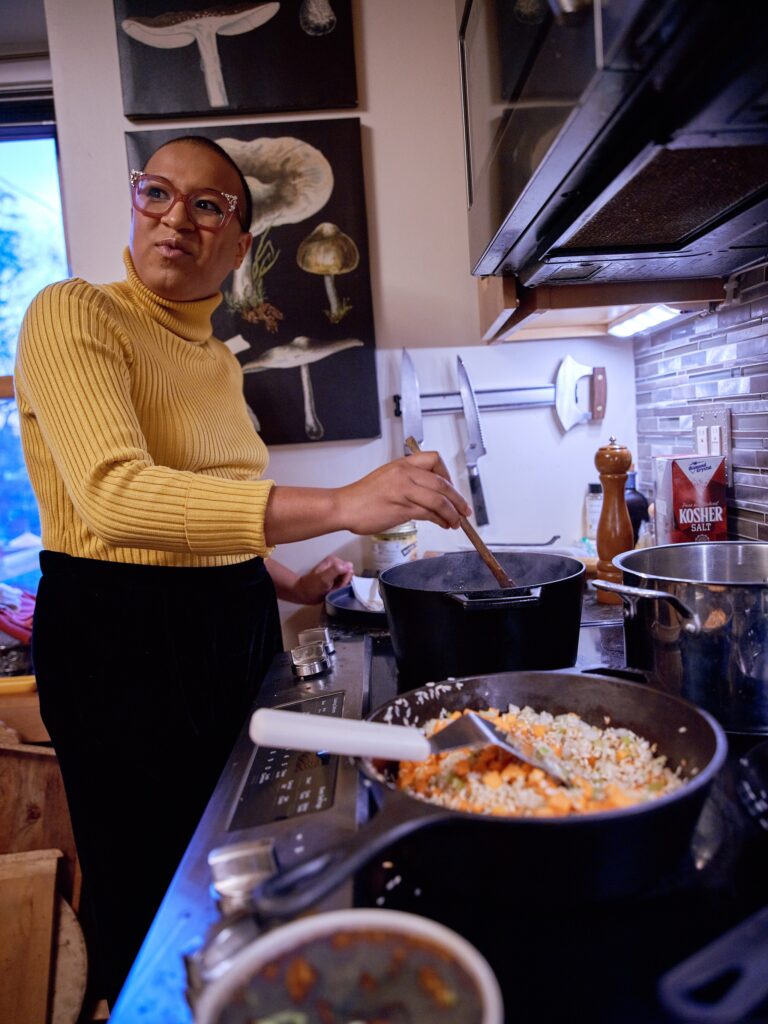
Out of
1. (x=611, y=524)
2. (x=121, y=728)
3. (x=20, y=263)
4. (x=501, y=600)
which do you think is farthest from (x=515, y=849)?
(x=20, y=263)

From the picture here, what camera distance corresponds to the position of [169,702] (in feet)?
3.95

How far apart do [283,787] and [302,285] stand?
1.48 metres

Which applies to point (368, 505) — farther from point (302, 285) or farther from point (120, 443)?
point (302, 285)

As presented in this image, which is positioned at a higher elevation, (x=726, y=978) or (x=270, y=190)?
(x=270, y=190)

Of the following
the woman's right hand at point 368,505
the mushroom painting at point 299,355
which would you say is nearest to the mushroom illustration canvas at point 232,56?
the mushroom painting at point 299,355

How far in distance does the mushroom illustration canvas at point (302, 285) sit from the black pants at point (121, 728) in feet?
2.72

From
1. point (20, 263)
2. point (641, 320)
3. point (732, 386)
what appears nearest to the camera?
point (732, 386)

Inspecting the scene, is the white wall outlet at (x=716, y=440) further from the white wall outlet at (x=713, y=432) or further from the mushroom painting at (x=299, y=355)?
the mushroom painting at (x=299, y=355)

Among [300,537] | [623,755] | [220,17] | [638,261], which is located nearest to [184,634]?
[300,537]

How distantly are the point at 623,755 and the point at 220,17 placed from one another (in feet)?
6.65

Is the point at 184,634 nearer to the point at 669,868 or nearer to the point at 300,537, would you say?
the point at 300,537

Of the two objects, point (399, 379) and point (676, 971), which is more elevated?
point (399, 379)

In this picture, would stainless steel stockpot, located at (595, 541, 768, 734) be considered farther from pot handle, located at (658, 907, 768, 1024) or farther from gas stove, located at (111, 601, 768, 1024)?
pot handle, located at (658, 907, 768, 1024)

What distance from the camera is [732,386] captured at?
136 centimetres
